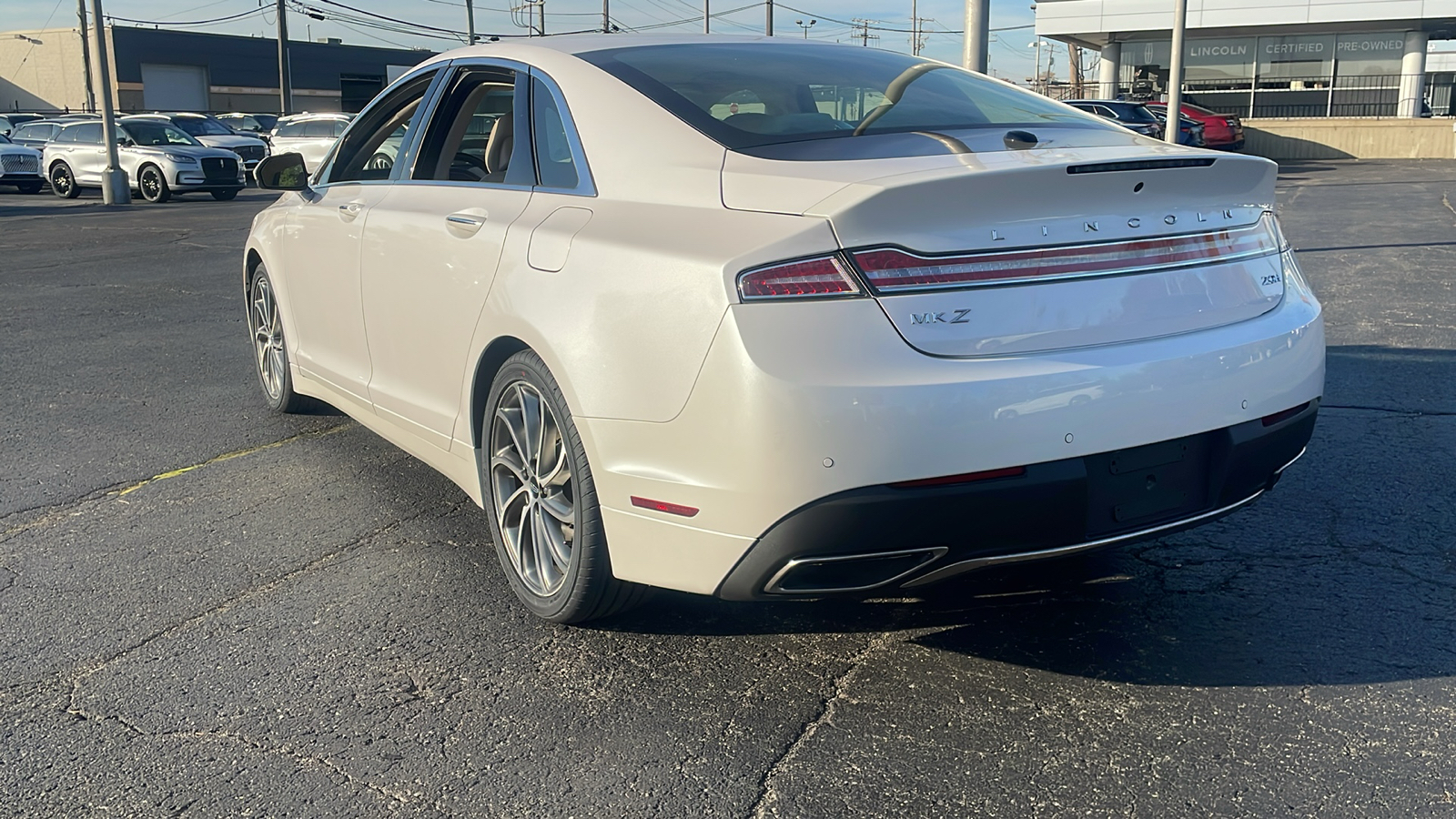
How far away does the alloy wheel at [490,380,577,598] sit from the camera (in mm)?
3422

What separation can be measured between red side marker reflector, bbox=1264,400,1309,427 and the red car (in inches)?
1086

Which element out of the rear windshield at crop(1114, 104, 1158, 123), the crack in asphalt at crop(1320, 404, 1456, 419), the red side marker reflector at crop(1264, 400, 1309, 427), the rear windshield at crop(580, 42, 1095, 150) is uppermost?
the rear windshield at crop(580, 42, 1095, 150)

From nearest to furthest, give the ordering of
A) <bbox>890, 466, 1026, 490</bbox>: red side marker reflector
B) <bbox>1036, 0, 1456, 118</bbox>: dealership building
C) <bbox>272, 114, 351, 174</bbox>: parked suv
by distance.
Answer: <bbox>890, 466, 1026, 490</bbox>: red side marker reflector
<bbox>272, 114, 351, 174</bbox>: parked suv
<bbox>1036, 0, 1456, 118</bbox>: dealership building

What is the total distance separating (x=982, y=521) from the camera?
283 centimetres

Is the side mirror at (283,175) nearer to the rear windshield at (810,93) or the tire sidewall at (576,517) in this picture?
the rear windshield at (810,93)

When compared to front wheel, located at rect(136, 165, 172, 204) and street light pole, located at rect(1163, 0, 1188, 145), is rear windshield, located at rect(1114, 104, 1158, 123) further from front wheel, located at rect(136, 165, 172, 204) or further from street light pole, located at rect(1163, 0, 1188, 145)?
front wheel, located at rect(136, 165, 172, 204)

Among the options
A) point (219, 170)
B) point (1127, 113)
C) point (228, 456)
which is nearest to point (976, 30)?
point (228, 456)

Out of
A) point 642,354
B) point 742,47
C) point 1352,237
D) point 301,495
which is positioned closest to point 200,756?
point 642,354

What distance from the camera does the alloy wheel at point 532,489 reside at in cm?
342

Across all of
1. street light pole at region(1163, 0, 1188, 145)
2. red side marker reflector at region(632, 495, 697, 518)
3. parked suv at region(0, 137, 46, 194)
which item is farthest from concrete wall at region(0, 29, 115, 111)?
red side marker reflector at region(632, 495, 697, 518)

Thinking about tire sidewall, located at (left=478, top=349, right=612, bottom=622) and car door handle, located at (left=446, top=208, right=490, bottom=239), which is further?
car door handle, located at (left=446, top=208, right=490, bottom=239)

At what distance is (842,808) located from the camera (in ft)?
8.57

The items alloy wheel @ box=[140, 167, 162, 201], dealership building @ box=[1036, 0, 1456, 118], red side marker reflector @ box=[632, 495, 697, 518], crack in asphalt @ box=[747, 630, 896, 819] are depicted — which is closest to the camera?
crack in asphalt @ box=[747, 630, 896, 819]

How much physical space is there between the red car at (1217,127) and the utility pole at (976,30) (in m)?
21.6
